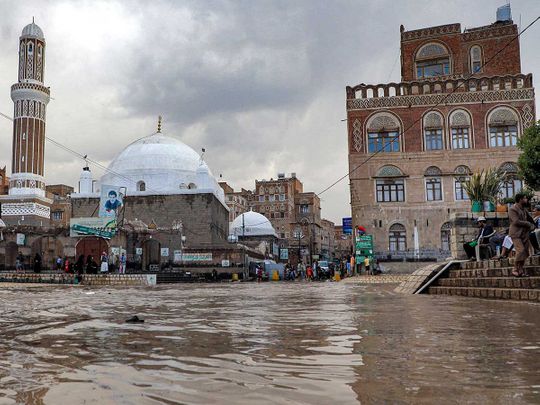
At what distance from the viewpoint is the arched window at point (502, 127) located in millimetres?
31219

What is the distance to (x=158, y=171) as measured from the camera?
3781cm

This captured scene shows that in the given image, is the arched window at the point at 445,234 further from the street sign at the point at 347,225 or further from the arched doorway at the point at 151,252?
the arched doorway at the point at 151,252

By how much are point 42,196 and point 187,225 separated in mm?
21040

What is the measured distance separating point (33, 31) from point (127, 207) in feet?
73.3

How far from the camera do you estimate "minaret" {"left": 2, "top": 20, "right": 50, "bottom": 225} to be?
45.8 m

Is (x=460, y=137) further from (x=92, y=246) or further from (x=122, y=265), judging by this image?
(x=92, y=246)

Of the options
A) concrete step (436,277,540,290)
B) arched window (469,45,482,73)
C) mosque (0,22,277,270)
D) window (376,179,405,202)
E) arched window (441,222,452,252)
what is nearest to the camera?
concrete step (436,277,540,290)

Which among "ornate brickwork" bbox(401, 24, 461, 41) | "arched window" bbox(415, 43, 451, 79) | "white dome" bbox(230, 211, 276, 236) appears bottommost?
"white dome" bbox(230, 211, 276, 236)

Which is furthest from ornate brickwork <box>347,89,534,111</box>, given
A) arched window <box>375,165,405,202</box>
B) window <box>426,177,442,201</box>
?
window <box>426,177,442,201</box>

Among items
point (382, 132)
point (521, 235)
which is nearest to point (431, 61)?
point (382, 132)

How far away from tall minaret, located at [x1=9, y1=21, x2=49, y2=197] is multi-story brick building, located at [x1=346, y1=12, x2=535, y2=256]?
96.9 ft

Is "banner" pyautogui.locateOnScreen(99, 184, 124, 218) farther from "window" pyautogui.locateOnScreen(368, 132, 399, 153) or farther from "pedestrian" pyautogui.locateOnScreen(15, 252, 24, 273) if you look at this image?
"window" pyautogui.locateOnScreen(368, 132, 399, 153)

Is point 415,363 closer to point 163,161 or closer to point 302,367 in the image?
point 302,367

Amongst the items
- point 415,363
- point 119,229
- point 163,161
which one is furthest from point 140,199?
point 415,363
